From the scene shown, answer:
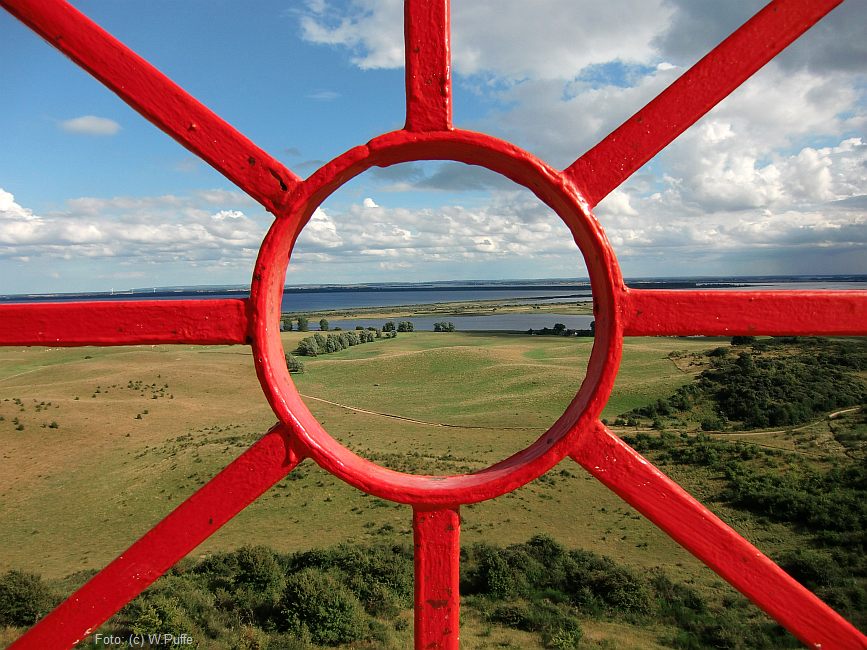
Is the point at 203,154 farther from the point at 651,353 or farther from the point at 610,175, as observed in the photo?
the point at 651,353

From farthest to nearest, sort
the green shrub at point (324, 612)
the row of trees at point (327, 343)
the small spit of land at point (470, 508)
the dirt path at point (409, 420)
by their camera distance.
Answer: the row of trees at point (327, 343) < the dirt path at point (409, 420) < the small spit of land at point (470, 508) < the green shrub at point (324, 612)

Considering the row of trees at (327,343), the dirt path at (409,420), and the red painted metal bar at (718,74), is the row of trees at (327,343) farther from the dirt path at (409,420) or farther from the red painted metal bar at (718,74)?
the red painted metal bar at (718,74)

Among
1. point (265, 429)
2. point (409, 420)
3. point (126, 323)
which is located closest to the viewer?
point (126, 323)

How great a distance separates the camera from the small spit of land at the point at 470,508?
14922mm

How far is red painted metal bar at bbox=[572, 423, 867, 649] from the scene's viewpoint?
1.86 meters

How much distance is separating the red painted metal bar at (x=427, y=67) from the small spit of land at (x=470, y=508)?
14.2 metres

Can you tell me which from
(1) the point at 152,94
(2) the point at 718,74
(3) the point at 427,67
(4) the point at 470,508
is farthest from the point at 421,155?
(4) the point at 470,508

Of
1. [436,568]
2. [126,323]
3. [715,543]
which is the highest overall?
[126,323]

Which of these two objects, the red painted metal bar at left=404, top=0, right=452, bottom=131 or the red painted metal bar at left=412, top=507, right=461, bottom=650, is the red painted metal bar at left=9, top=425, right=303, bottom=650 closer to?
the red painted metal bar at left=412, top=507, right=461, bottom=650

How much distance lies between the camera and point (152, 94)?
6.21 feet

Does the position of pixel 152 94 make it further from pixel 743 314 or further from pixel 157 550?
pixel 743 314

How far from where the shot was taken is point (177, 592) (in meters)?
15.2

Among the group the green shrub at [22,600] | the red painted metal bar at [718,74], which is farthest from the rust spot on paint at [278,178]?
the green shrub at [22,600]

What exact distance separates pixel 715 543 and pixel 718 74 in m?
1.59
